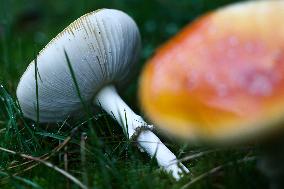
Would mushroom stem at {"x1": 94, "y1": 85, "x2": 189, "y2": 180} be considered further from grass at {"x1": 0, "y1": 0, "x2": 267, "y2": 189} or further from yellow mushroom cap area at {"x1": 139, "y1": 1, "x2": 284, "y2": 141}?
yellow mushroom cap area at {"x1": 139, "y1": 1, "x2": 284, "y2": 141}

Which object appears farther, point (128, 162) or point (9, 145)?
point (9, 145)

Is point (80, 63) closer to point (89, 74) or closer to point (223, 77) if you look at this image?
point (89, 74)

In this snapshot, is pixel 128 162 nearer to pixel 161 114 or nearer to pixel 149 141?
pixel 149 141

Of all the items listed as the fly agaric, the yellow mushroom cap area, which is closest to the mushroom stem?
the fly agaric

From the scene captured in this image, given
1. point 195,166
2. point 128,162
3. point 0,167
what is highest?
point 0,167

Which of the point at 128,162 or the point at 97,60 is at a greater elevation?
the point at 97,60

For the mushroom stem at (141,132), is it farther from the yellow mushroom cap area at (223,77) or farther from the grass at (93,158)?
the yellow mushroom cap area at (223,77)

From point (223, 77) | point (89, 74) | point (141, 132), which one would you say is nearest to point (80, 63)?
point (89, 74)

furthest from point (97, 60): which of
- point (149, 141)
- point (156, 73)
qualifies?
point (156, 73)
